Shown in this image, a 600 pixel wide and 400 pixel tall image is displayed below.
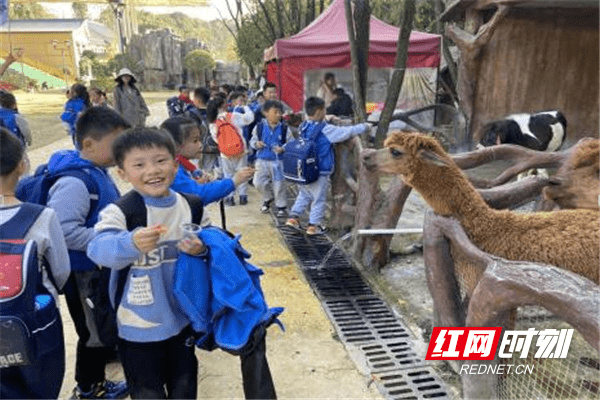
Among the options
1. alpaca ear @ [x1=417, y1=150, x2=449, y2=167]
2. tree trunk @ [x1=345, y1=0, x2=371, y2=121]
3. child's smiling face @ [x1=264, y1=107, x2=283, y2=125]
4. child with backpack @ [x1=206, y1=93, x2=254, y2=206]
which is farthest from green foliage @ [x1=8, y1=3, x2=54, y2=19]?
alpaca ear @ [x1=417, y1=150, x2=449, y2=167]

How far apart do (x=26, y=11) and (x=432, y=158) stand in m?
68.0

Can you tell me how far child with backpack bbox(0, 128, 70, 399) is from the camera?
5.87ft

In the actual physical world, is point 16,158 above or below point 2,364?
above

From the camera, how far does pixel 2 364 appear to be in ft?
5.93

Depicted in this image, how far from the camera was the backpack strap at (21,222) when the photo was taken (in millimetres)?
1827

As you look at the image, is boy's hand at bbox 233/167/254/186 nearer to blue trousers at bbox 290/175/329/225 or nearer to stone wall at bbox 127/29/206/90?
blue trousers at bbox 290/175/329/225

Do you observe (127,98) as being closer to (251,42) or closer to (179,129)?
(179,129)

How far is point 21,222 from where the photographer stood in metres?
1.87

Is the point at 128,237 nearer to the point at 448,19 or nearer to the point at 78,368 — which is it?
the point at 78,368

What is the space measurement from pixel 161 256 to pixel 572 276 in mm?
1494

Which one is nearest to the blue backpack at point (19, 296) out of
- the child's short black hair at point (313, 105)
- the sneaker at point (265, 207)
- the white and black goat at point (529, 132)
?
the child's short black hair at point (313, 105)

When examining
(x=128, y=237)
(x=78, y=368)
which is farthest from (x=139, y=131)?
(x=78, y=368)

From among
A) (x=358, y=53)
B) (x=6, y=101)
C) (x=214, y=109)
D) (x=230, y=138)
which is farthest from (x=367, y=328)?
(x=6, y=101)

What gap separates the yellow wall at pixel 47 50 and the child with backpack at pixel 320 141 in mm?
43834
